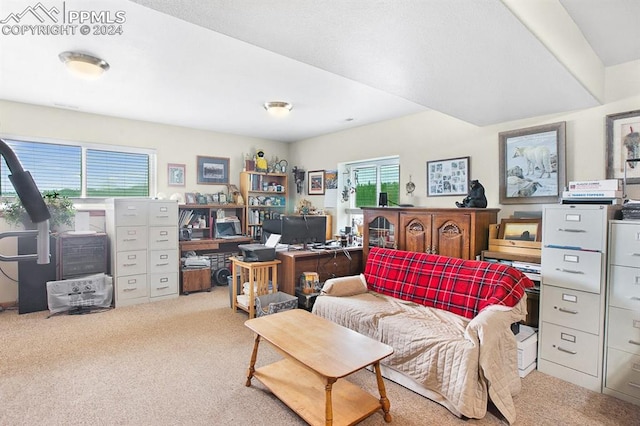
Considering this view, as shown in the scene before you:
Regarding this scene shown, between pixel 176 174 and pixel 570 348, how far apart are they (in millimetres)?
5183

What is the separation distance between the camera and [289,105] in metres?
3.90

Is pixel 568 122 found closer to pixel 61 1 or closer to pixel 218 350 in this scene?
pixel 218 350

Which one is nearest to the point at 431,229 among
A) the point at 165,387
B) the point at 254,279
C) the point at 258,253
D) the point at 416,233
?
the point at 416,233

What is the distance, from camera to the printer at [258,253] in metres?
3.62

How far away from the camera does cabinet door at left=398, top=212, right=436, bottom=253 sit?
3459mm

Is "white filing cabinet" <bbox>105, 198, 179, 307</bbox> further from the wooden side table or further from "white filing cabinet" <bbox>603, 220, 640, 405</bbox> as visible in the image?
"white filing cabinet" <bbox>603, 220, 640, 405</bbox>

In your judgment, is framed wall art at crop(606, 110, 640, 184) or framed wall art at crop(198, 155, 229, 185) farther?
framed wall art at crop(198, 155, 229, 185)

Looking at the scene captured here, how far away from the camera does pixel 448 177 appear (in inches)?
154

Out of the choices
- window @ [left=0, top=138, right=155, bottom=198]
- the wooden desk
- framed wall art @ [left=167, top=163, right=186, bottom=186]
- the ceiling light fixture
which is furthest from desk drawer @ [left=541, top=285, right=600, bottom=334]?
window @ [left=0, top=138, right=155, bottom=198]

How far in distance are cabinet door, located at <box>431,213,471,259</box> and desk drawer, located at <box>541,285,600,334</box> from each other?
742 millimetres

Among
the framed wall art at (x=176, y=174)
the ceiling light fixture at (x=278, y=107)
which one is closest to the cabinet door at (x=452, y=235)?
the ceiling light fixture at (x=278, y=107)

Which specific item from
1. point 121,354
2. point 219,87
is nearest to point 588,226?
point 219,87

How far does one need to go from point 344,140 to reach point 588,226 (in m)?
3.52

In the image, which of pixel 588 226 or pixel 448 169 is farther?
pixel 448 169
